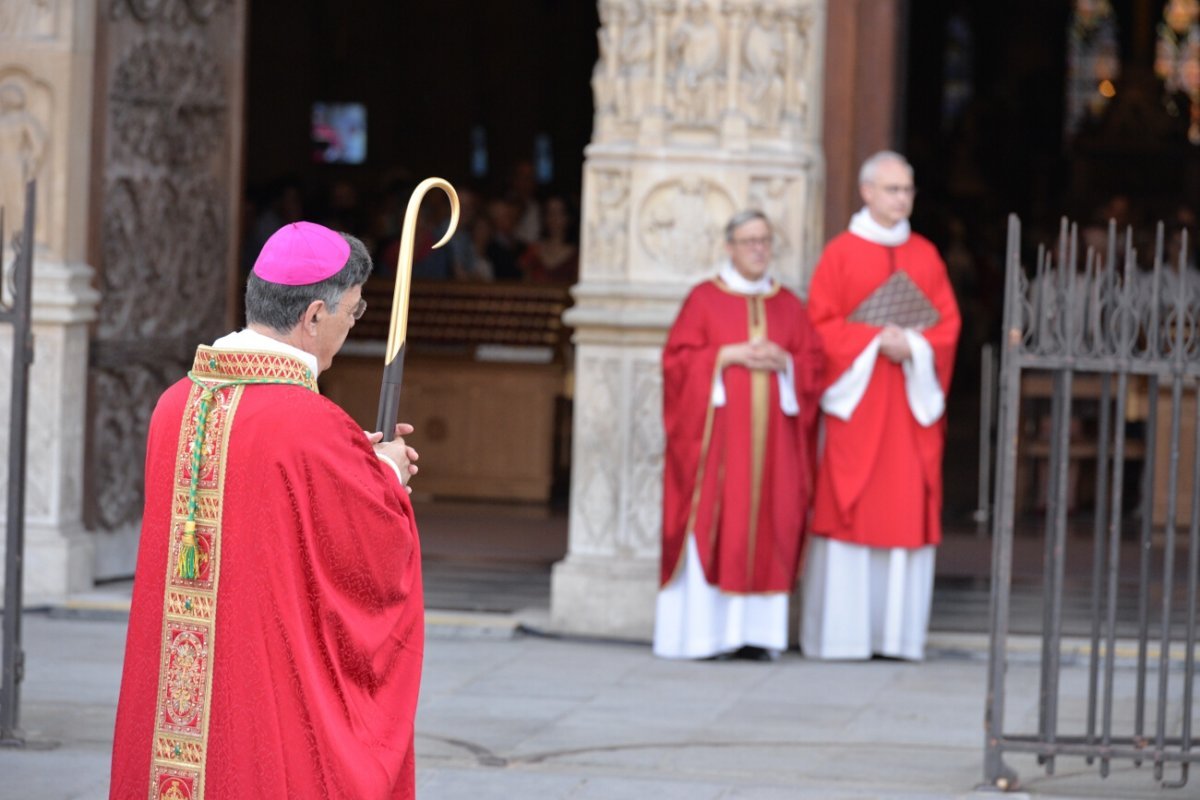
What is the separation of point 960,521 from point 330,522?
32.5ft

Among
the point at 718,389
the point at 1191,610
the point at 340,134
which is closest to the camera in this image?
the point at 1191,610

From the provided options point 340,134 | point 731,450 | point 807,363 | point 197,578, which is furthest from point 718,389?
point 340,134

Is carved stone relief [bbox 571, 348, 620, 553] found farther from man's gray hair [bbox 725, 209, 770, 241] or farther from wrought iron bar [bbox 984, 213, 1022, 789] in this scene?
wrought iron bar [bbox 984, 213, 1022, 789]

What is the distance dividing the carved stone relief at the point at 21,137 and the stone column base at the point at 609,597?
284 centimetres

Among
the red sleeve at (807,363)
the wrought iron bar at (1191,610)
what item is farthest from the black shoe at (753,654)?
the wrought iron bar at (1191,610)

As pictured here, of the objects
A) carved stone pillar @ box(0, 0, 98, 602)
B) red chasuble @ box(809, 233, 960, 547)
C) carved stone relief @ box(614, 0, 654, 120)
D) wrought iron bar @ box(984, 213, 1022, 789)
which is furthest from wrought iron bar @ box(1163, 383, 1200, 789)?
carved stone pillar @ box(0, 0, 98, 602)

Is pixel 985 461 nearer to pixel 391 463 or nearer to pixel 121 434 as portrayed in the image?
pixel 121 434

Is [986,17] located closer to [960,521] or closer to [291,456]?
[960,521]

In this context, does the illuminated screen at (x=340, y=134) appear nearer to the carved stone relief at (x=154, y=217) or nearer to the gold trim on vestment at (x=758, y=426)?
the carved stone relief at (x=154, y=217)

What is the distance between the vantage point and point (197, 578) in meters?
4.73

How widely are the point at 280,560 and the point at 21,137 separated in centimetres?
602

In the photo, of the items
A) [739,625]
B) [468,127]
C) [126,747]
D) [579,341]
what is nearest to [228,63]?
[579,341]

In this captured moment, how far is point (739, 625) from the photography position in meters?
9.44

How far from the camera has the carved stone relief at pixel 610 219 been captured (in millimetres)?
9828
